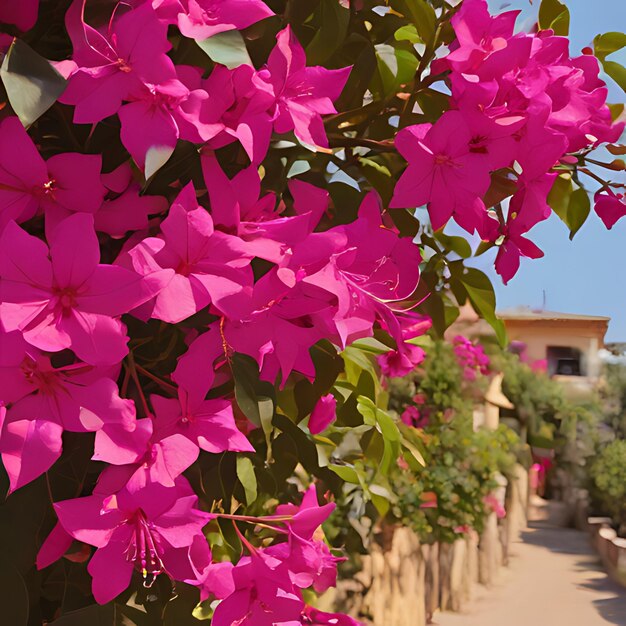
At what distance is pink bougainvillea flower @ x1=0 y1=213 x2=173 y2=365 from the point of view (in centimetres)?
40

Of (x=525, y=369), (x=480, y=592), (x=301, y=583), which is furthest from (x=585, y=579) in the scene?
(x=301, y=583)

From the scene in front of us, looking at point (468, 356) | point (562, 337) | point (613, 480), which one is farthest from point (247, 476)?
point (562, 337)

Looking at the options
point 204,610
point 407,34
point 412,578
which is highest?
point 407,34

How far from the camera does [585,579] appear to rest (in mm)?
7141

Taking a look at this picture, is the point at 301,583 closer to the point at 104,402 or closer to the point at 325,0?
the point at 104,402

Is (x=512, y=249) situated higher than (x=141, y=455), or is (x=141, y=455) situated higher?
(x=512, y=249)

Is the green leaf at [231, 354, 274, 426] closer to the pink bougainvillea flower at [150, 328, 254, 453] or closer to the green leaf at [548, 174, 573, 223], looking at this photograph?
the pink bougainvillea flower at [150, 328, 254, 453]

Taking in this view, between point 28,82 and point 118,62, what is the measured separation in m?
0.05

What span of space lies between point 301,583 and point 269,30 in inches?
14.0

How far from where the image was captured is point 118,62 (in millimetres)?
434

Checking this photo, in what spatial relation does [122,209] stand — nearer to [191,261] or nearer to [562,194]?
[191,261]

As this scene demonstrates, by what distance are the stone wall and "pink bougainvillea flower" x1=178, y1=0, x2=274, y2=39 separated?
99.9 inches

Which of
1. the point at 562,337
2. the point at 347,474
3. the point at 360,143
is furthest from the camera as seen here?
the point at 562,337

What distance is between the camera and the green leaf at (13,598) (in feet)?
1.66
